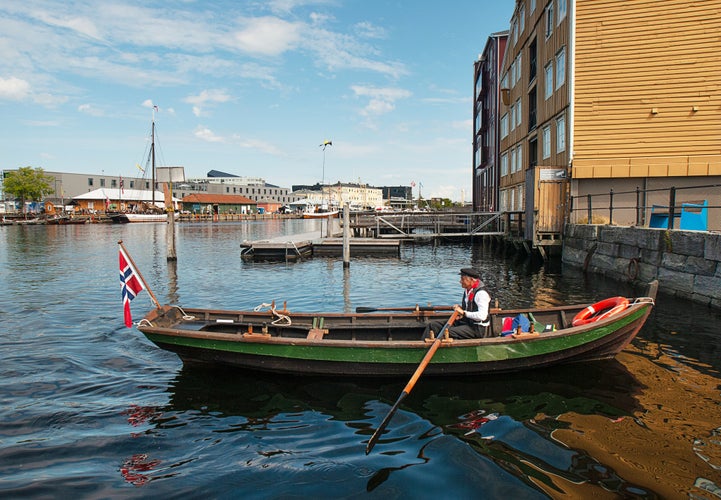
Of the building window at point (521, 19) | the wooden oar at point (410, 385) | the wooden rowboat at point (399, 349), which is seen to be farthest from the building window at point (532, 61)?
the wooden oar at point (410, 385)

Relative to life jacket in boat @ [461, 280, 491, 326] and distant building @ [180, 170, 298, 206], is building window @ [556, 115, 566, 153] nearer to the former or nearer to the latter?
life jacket in boat @ [461, 280, 491, 326]

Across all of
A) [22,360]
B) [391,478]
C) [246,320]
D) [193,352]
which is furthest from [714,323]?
[22,360]

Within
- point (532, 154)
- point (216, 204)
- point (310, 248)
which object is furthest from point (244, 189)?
point (532, 154)

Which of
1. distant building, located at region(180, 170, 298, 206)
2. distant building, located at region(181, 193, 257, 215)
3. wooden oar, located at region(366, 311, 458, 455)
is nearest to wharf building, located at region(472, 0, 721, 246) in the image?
wooden oar, located at region(366, 311, 458, 455)

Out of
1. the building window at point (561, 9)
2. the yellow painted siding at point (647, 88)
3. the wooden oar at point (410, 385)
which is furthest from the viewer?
the building window at point (561, 9)

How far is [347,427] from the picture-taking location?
663 centimetres

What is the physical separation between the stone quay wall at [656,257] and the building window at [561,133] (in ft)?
12.2

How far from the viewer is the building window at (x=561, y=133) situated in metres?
21.2

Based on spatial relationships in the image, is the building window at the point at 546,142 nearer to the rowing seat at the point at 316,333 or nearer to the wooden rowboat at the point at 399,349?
the wooden rowboat at the point at 399,349

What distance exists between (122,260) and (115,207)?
302ft

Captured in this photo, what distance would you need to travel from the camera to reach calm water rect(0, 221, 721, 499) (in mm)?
5238

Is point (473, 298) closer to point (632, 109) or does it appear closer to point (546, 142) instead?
point (632, 109)

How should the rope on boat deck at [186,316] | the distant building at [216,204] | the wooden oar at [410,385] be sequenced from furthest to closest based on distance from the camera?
the distant building at [216,204]
the rope on boat deck at [186,316]
the wooden oar at [410,385]

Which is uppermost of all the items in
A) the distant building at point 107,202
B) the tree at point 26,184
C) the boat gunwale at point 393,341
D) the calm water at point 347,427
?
the tree at point 26,184
